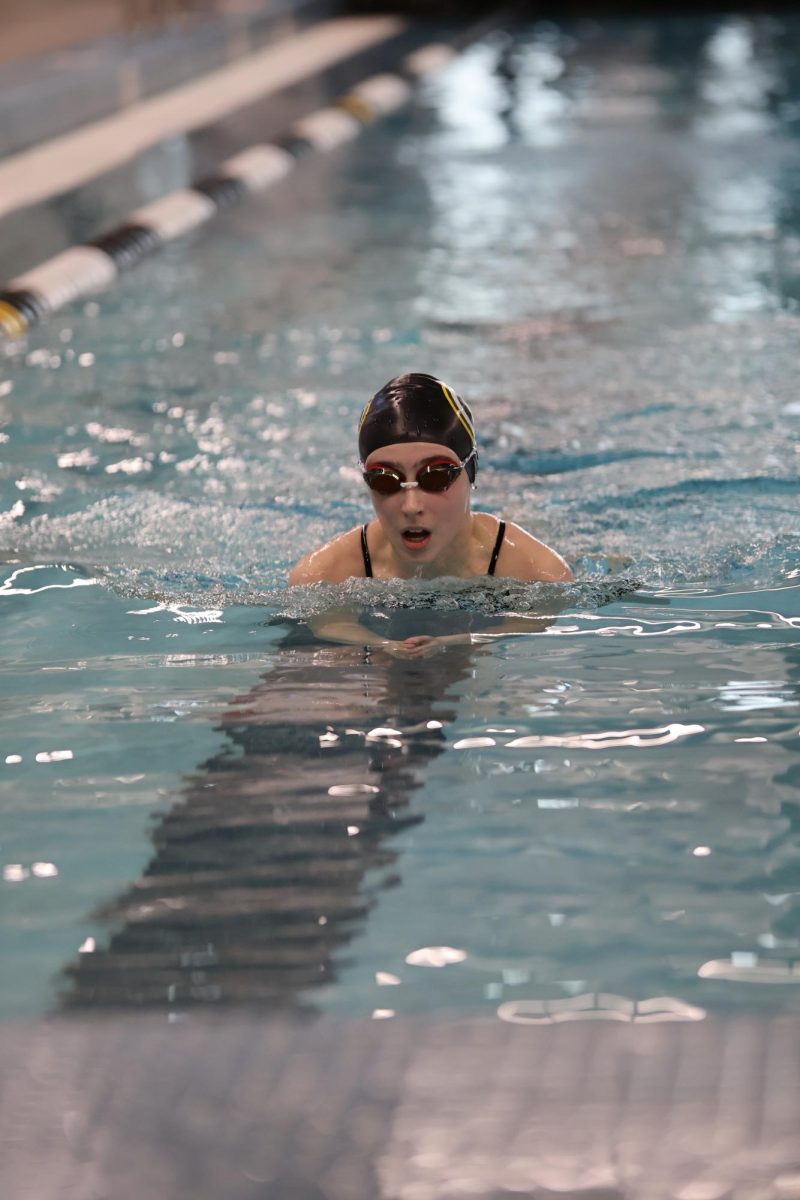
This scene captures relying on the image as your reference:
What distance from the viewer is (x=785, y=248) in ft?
22.6

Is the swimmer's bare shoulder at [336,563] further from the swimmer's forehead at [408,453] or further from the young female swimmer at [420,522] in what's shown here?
the swimmer's forehead at [408,453]

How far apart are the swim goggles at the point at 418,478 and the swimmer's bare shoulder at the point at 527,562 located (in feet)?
1.18

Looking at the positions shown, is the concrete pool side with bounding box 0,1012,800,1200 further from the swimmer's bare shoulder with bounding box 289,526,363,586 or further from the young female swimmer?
the swimmer's bare shoulder with bounding box 289,526,363,586

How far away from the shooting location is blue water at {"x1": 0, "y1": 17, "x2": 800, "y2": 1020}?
7.18 feet

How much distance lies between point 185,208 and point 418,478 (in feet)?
16.9

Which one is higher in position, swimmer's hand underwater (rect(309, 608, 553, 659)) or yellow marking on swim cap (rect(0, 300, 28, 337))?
swimmer's hand underwater (rect(309, 608, 553, 659))

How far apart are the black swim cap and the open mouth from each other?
0.56 feet


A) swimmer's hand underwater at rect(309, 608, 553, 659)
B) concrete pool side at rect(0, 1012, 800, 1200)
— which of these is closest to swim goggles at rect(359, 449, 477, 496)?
swimmer's hand underwater at rect(309, 608, 553, 659)

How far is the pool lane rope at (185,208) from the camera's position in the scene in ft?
20.6

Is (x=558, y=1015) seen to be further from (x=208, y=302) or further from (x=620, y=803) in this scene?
(x=208, y=302)

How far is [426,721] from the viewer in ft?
Answer: 9.09

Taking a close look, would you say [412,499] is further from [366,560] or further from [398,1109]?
[398,1109]

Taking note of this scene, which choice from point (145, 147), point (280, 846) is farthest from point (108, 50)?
point (280, 846)

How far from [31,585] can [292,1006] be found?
176 centimetres
